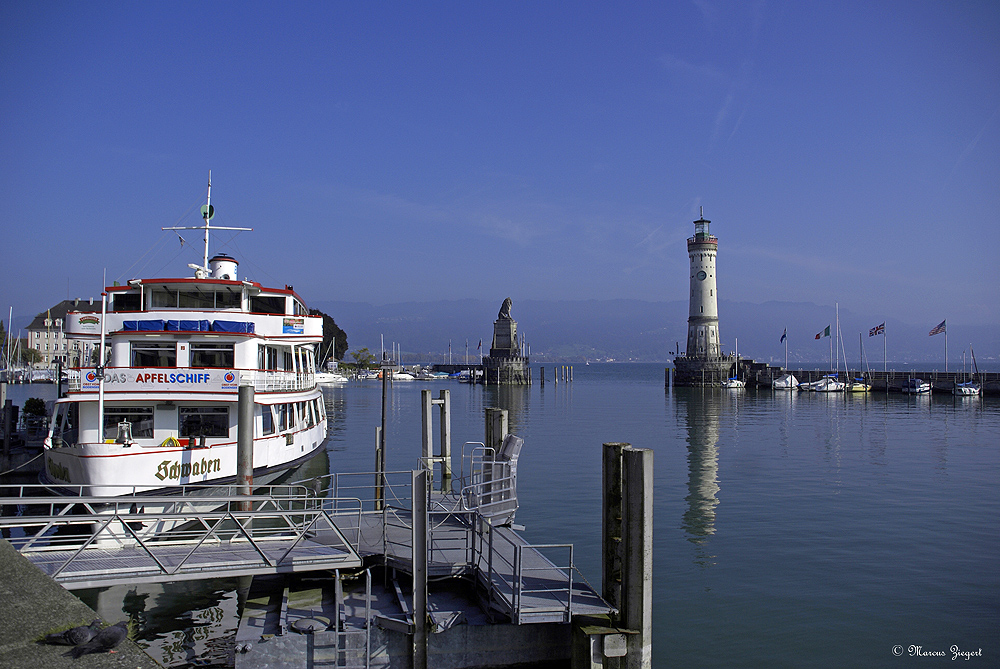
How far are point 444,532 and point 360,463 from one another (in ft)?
68.4

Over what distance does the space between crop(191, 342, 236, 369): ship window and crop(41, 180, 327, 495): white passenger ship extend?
0.03 meters

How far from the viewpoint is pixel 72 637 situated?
26.7 ft

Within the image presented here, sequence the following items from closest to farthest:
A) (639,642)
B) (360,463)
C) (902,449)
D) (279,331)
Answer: (639,642)
(279,331)
(360,463)
(902,449)

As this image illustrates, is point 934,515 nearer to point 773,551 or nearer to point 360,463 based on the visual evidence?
point 773,551

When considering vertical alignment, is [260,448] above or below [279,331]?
below

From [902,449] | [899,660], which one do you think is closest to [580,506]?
[899,660]

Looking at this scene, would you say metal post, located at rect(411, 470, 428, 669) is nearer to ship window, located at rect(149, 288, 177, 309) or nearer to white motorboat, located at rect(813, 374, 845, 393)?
ship window, located at rect(149, 288, 177, 309)

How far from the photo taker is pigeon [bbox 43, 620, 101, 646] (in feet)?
26.7

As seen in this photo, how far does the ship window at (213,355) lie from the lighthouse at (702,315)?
90.2m

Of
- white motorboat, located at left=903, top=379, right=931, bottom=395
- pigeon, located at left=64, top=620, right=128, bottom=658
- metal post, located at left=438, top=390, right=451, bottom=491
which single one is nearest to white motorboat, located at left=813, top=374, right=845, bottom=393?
white motorboat, located at left=903, top=379, right=931, bottom=395

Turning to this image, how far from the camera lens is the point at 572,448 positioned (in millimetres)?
39688

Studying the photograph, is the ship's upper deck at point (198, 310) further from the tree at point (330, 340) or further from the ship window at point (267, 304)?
the tree at point (330, 340)

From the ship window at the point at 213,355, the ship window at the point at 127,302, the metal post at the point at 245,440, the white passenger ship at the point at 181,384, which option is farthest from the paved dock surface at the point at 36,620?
the ship window at the point at 127,302

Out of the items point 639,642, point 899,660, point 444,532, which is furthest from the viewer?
point 444,532
